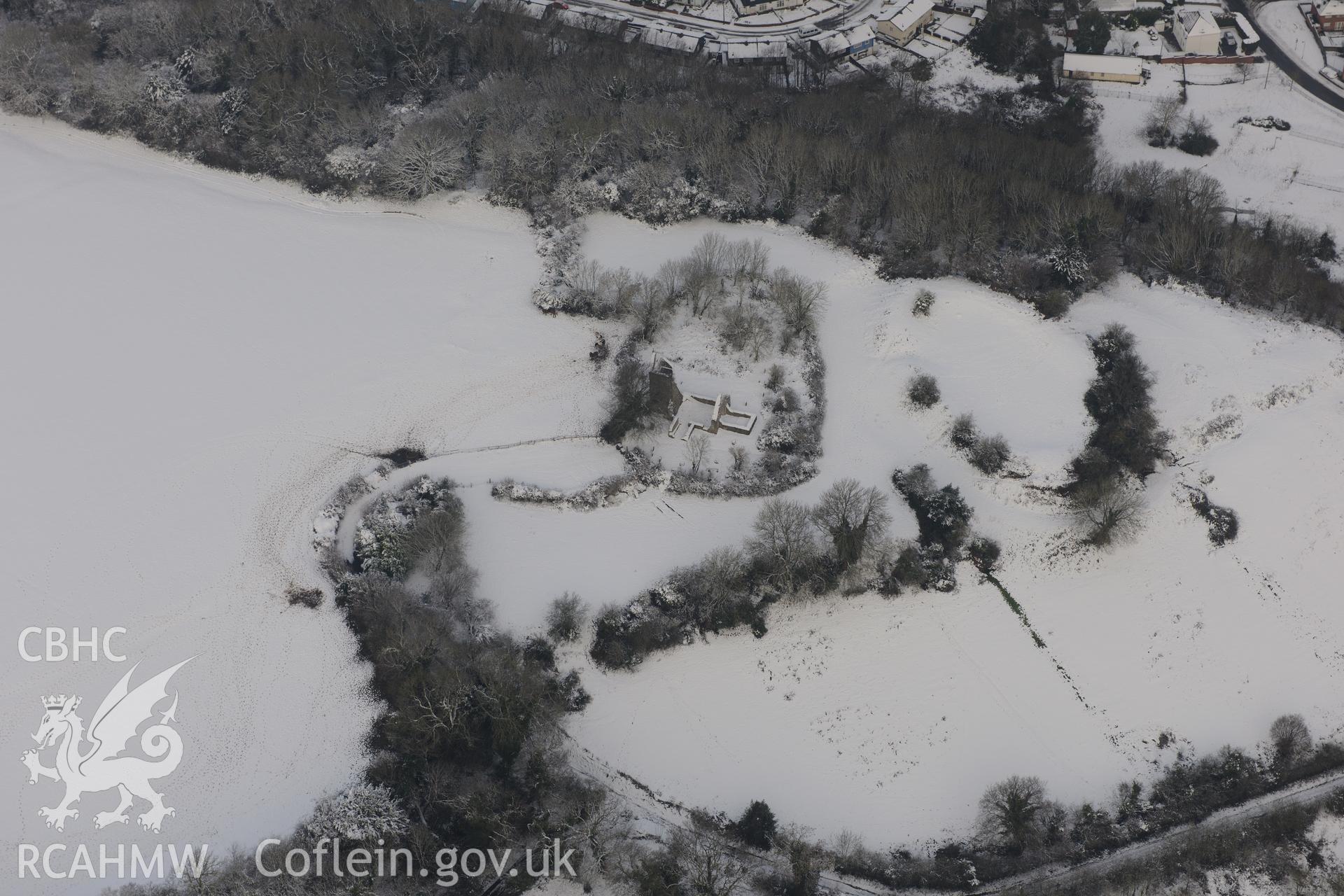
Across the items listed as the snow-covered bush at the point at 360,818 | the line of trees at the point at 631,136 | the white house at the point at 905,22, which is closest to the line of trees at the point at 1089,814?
the snow-covered bush at the point at 360,818

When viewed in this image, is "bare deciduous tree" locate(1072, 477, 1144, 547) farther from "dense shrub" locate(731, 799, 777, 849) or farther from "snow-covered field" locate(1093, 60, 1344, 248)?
"snow-covered field" locate(1093, 60, 1344, 248)

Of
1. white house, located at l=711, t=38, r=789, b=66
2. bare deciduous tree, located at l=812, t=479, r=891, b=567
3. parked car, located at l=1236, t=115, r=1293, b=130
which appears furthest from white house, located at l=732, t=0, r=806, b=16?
bare deciduous tree, located at l=812, t=479, r=891, b=567

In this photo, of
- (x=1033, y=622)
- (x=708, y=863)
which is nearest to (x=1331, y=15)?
(x=1033, y=622)

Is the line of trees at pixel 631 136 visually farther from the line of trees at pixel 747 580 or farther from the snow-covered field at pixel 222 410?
the line of trees at pixel 747 580

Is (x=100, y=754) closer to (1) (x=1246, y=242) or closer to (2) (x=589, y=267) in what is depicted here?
(2) (x=589, y=267)

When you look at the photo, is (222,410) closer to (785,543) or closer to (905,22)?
(785,543)

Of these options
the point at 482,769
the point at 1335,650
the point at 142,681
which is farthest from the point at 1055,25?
the point at 142,681
